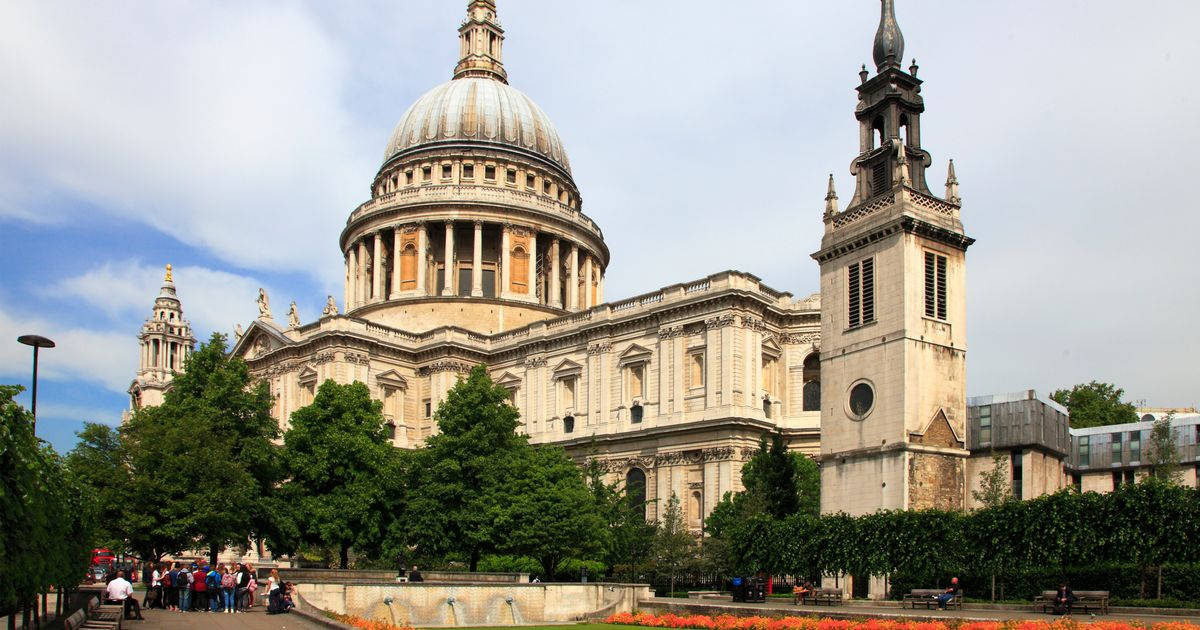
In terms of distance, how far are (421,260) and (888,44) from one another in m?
47.0

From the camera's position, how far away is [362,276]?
88.1 m

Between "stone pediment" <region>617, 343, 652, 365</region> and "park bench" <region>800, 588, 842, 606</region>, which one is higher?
"stone pediment" <region>617, 343, 652, 365</region>

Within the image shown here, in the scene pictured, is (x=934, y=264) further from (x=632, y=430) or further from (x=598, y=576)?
(x=632, y=430)

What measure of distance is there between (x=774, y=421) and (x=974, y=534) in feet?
89.7

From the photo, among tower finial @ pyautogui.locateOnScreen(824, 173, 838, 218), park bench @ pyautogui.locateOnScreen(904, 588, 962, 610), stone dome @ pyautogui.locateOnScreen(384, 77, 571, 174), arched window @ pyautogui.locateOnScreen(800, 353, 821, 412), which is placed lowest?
park bench @ pyautogui.locateOnScreen(904, 588, 962, 610)

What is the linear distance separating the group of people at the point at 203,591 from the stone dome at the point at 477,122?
196 ft

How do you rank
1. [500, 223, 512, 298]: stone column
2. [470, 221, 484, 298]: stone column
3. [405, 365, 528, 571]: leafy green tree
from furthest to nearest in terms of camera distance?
[500, 223, 512, 298]: stone column
[470, 221, 484, 298]: stone column
[405, 365, 528, 571]: leafy green tree

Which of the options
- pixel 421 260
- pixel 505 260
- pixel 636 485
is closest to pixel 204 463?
pixel 636 485

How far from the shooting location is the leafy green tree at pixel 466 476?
161ft

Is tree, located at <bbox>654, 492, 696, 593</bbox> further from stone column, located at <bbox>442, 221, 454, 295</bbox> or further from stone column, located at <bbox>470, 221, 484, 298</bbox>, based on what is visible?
stone column, located at <bbox>442, 221, 454, 295</bbox>

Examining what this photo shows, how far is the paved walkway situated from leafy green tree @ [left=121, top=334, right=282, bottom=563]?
11348 millimetres

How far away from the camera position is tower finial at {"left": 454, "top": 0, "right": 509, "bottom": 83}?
100062 millimetres

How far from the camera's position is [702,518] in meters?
59.2

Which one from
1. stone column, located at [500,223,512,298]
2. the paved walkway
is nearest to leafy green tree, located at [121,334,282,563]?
the paved walkway
